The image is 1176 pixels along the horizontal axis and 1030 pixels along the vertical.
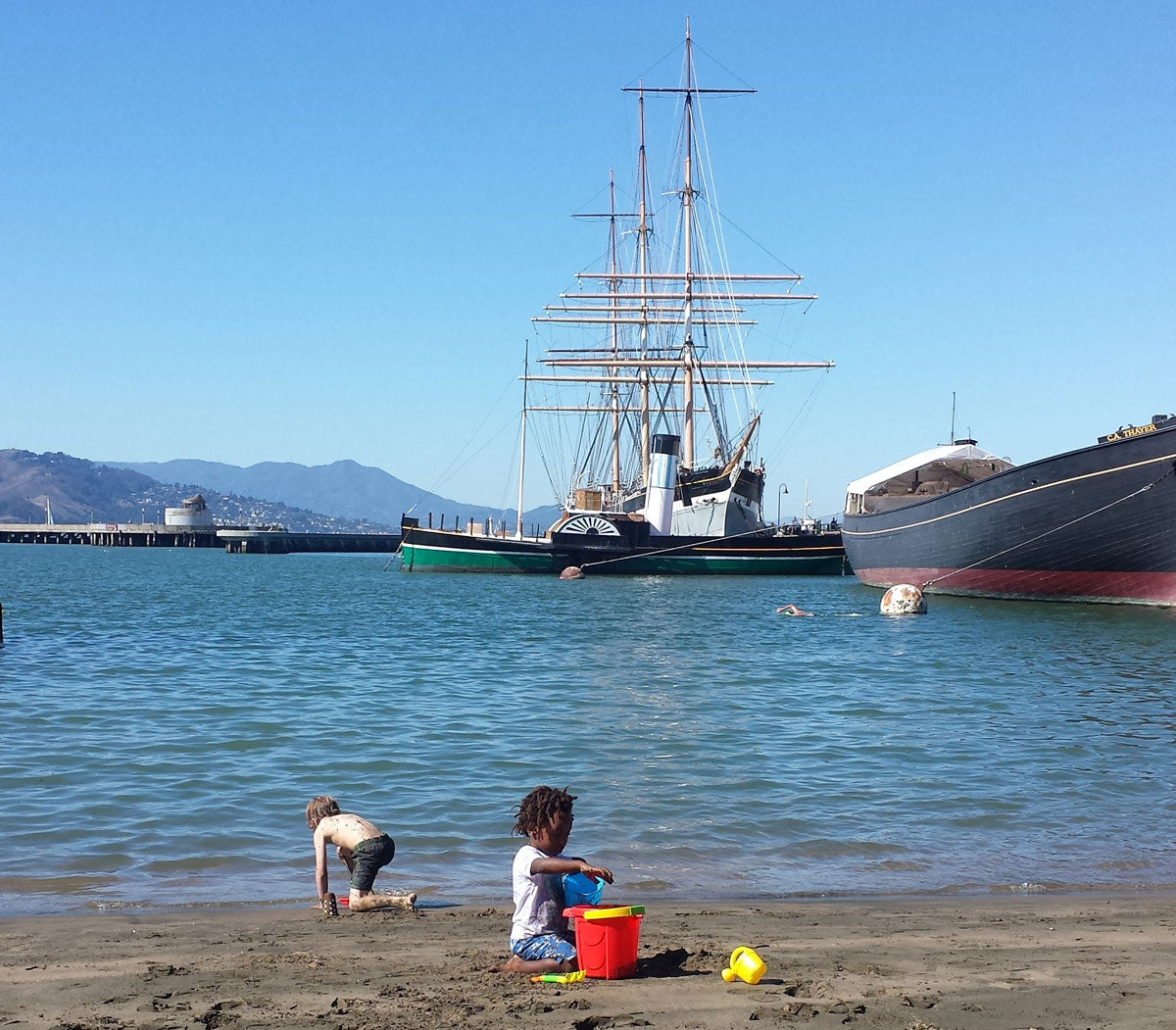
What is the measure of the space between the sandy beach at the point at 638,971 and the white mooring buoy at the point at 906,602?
1278 inches

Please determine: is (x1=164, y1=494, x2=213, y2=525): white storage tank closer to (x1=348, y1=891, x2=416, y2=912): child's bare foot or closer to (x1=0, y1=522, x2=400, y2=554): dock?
(x1=0, y1=522, x2=400, y2=554): dock

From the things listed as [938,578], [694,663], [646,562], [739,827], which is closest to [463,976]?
[739,827]

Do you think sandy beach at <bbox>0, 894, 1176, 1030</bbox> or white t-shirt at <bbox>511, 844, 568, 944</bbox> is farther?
white t-shirt at <bbox>511, 844, 568, 944</bbox>

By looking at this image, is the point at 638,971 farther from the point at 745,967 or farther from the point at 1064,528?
the point at 1064,528

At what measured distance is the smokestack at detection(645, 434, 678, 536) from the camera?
6925 centimetres

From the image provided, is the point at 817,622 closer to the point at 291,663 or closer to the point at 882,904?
the point at 291,663

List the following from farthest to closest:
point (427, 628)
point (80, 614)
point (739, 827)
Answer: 1. point (80, 614)
2. point (427, 628)
3. point (739, 827)

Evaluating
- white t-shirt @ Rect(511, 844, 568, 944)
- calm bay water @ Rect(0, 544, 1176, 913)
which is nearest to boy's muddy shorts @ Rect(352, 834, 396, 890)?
calm bay water @ Rect(0, 544, 1176, 913)

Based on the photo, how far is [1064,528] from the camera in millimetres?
37281

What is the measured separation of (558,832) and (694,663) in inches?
788

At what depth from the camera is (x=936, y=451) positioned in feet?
177

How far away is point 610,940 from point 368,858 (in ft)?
8.92

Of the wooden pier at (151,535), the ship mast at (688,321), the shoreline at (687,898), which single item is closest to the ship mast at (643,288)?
the ship mast at (688,321)

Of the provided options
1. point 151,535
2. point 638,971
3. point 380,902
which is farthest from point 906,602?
point 151,535
